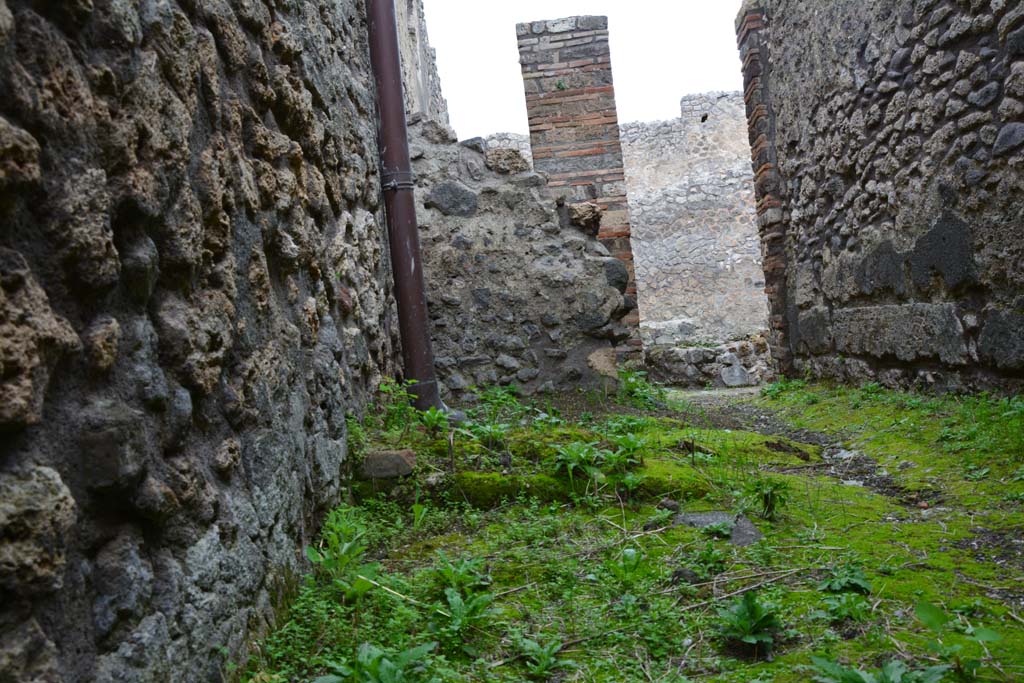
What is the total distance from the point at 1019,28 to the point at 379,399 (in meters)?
3.36

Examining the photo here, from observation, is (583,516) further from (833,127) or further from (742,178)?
(742,178)

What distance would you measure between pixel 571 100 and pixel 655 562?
6279mm

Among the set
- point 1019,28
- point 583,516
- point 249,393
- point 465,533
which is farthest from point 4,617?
point 1019,28

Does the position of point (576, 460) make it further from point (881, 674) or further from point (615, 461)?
point (881, 674)

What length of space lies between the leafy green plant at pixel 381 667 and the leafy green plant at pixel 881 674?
0.85 meters

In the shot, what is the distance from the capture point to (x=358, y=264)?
3680 millimetres

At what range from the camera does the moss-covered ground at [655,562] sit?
1922mm

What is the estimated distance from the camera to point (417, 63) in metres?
8.83

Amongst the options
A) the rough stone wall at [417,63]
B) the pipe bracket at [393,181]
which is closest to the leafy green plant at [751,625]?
the pipe bracket at [393,181]

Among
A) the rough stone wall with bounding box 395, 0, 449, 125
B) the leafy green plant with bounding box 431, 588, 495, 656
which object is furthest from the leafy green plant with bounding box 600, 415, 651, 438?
the rough stone wall with bounding box 395, 0, 449, 125

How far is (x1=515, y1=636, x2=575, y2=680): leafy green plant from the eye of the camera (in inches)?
76.1

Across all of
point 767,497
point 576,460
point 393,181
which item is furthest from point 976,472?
point 393,181

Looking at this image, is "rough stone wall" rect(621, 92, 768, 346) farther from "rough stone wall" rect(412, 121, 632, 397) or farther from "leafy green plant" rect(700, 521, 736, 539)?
"leafy green plant" rect(700, 521, 736, 539)

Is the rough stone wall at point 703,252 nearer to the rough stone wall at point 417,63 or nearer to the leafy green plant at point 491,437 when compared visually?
the rough stone wall at point 417,63
